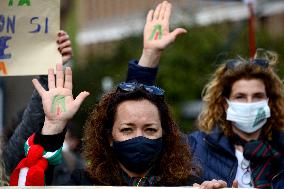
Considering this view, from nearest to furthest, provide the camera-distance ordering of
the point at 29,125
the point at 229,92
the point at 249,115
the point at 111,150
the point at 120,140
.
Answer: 1. the point at 120,140
2. the point at 111,150
3. the point at 29,125
4. the point at 249,115
5. the point at 229,92

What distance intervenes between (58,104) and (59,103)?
0.03 ft

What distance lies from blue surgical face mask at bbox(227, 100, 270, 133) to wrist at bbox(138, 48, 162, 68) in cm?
80

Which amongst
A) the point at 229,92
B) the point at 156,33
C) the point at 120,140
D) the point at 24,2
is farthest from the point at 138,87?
the point at 229,92

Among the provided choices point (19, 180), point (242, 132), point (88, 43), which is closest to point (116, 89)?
point (19, 180)

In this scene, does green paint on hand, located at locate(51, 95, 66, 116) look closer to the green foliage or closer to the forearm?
the forearm

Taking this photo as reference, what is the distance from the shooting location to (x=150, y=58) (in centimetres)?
556

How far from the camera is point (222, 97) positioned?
646 centimetres

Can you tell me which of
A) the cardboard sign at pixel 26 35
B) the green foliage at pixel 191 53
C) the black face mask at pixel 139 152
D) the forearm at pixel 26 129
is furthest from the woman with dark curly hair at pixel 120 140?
the green foliage at pixel 191 53

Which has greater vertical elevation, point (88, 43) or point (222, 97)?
point (222, 97)

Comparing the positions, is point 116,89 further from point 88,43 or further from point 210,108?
point 88,43

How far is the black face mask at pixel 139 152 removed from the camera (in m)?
4.96

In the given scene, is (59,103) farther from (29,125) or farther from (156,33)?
(156,33)

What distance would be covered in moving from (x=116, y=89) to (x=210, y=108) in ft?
4.32

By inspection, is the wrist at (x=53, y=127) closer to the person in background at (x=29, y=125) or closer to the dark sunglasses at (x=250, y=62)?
the person in background at (x=29, y=125)
